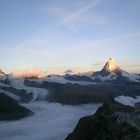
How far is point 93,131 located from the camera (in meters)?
73.1

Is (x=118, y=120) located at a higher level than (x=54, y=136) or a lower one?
higher

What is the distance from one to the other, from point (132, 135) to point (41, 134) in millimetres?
137358

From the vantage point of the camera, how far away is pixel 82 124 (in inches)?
3209

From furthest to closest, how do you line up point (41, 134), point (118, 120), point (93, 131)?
1. point (41, 134)
2. point (93, 131)
3. point (118, 120)

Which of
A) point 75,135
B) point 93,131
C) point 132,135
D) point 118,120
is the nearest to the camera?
point 132,135

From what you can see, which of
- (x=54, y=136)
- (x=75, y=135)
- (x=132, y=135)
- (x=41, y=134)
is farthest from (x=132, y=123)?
(x=41, y=134)

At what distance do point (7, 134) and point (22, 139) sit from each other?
17.1m

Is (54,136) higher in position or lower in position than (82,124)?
lower

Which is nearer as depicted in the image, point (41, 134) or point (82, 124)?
point (82, 124)

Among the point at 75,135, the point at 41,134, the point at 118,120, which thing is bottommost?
the point at 41,134

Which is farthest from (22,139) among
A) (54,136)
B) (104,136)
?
(104,136)

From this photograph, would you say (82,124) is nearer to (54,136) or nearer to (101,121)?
(101,121)

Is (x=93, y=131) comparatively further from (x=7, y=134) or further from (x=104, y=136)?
(x=7, y=134)

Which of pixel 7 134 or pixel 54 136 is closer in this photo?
pixel 54 136
